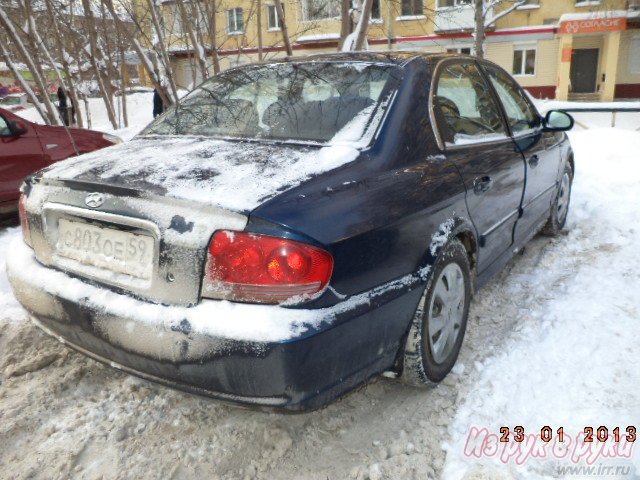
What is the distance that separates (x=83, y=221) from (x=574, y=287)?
10.0 feet

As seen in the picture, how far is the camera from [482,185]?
2.71 meters

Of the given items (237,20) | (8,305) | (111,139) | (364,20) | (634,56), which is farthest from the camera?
(237,20)

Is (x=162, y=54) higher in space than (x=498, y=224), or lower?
higher

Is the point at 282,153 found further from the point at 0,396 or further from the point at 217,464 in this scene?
the point at 0,396

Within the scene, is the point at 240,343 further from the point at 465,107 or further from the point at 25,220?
the point at 465,107

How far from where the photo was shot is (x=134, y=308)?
182 centimetres

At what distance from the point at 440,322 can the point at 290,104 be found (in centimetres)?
130

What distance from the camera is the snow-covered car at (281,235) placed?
Answer: 169 centimetres

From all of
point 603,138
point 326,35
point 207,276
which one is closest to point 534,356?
point 207,276

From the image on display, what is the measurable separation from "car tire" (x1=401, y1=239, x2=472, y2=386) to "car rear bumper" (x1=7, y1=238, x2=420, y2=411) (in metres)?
0.22

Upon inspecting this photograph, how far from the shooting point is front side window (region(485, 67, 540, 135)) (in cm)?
348

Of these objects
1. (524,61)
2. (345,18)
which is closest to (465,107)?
(345,18)

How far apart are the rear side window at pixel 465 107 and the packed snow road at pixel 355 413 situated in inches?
44.6

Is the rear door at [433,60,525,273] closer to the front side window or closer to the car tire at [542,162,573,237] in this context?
the front side window
